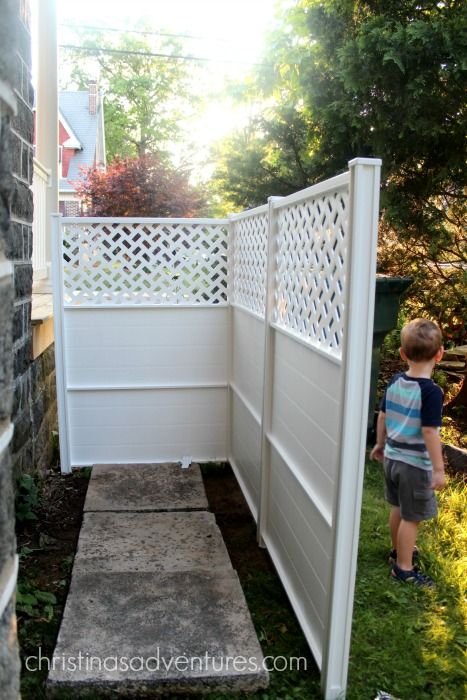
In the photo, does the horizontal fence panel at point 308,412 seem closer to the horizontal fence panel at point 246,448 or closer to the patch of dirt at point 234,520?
the horizontal fence panel at point 246,448

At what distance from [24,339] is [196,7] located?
22.9 m

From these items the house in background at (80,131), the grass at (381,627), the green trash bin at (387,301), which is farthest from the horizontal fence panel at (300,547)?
the house in background at (80,131)

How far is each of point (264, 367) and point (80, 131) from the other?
103 feet

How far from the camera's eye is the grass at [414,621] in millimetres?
2443

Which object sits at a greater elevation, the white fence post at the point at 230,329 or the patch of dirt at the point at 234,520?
the white fence post at the point at 230,329

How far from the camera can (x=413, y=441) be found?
120 inches

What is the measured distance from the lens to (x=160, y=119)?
31.7m

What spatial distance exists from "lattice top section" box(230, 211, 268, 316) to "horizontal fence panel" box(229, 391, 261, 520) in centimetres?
71

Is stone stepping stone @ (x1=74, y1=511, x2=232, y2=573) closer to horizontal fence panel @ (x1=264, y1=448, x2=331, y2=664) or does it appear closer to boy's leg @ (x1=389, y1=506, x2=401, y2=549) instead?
horizontal fence panel @ (x1=264, y1=448, x2=331, y2=664)

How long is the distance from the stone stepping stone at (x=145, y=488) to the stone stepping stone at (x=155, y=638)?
1024 millimetres

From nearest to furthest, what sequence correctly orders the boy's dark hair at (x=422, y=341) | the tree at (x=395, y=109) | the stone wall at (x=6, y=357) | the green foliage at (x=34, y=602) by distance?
A: the stone wall at (x=6, y=357)
the green foliage at (x=34, y=602)
the boy's dark hair at (x=422, y=341)
the tree at (x=395, y=109)

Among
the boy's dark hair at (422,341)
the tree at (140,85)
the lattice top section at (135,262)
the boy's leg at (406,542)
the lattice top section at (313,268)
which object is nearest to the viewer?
the lattice top section at (313,268)

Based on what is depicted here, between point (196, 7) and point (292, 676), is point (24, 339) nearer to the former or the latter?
point (292, 676)

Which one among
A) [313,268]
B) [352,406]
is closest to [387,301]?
[313,268]
